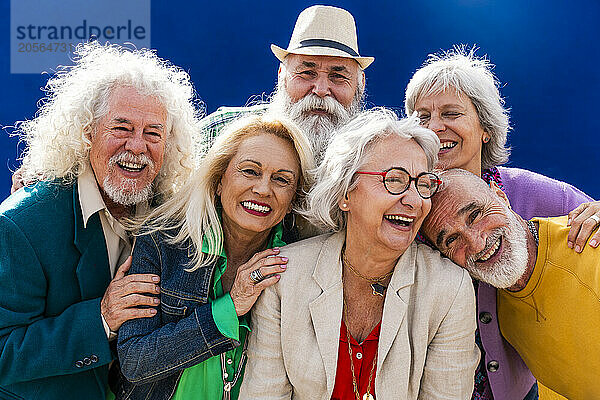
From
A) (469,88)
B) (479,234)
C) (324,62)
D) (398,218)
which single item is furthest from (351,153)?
(324,62)

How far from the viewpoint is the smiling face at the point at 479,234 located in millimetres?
2408

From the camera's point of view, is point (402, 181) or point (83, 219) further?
point (83, 219)

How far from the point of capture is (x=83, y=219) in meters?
2.54

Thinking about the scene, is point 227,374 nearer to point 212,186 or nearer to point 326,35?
point 212,186

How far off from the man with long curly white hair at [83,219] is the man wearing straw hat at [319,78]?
783 mm

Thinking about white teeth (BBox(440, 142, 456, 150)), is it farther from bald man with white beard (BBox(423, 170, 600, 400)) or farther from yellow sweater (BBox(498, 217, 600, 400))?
yellow sweater (BBox(498, 217, 600, 400))

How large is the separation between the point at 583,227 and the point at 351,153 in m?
1.00

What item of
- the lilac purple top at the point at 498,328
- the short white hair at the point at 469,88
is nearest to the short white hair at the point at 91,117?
the short white hair at the point at 469,88

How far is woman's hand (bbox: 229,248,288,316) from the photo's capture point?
7.77ft

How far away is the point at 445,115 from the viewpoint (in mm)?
2977

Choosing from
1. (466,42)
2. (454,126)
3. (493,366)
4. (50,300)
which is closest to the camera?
(50,300)

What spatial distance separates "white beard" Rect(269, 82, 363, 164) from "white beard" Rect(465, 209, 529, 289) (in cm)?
113

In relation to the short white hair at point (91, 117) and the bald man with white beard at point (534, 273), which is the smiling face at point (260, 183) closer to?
the short white hair at point (91, 117)

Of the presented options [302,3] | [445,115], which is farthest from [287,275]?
[302,3]
